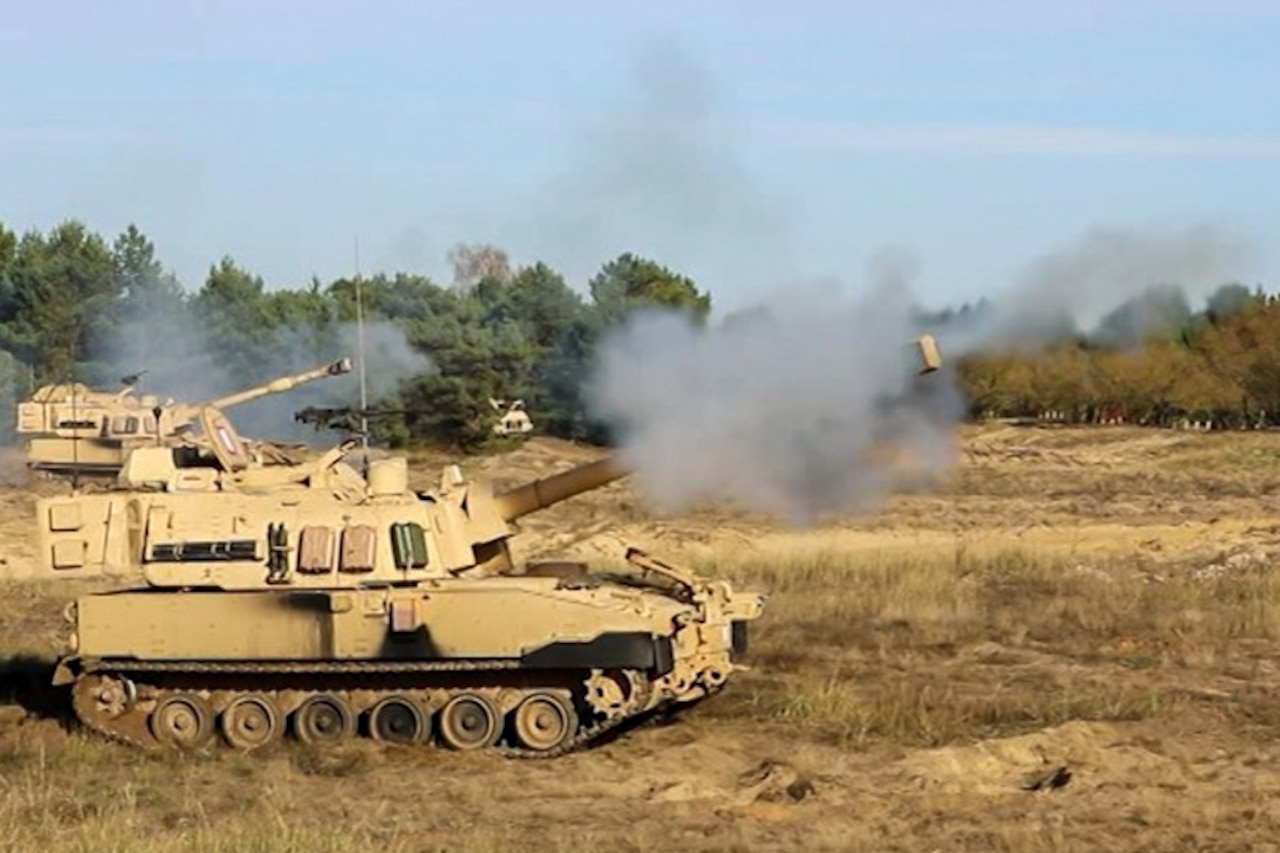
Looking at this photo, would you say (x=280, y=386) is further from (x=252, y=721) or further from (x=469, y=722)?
(x=469, y=722)

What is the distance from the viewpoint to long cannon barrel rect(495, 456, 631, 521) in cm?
2000

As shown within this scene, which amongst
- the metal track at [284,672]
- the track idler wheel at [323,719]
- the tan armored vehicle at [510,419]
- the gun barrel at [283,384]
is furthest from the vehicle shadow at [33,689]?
the tan armored vehicle at [510,419]

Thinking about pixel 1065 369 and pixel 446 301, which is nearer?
pixel 1065 369

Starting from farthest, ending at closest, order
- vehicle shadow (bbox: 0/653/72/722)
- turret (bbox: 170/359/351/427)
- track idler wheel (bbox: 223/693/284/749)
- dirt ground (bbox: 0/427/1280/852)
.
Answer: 1. turret (bbox: 170/359/351/427)
2. vehicle shadow (bbox: 0/653/72/722)
3. track idler wheel (bbox: 223/693/284/749)
4. dirt ground (bbox: 0/427/1280/852)

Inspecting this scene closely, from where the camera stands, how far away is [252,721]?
1948cm

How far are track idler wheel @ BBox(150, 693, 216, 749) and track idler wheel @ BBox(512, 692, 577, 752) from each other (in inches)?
109

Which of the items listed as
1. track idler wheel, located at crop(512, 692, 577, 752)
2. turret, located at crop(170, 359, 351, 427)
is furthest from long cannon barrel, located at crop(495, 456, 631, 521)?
turret, located at crop(170, 359, 351, 427)

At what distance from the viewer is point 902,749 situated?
60.4 ft

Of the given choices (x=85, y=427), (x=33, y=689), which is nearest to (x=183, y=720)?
(x=33, y=689)

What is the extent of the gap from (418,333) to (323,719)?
26.7m

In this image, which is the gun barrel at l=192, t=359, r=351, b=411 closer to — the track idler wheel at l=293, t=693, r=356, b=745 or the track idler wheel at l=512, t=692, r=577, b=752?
the track idler wheel at l=293, t=693, r=356, b=745

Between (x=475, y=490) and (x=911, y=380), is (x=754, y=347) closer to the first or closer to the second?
(x=911, y=380)

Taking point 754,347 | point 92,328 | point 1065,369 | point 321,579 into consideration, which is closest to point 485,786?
point 321,579

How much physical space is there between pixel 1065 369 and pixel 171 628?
48.4ft
